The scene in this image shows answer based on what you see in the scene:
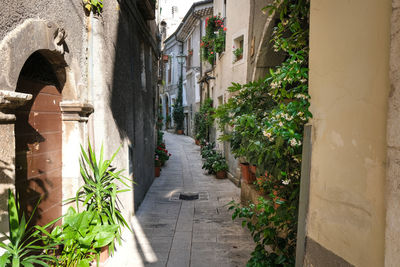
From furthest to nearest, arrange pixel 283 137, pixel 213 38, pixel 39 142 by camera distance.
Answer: pixel 213 38
pixel 39 142
pixel 283 137

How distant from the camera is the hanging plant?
9.32 meters

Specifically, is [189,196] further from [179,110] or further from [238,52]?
[179,110]

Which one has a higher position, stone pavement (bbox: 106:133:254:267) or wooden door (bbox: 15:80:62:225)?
wooden door (bbox: 15:80:62:225)

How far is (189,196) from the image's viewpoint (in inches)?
269

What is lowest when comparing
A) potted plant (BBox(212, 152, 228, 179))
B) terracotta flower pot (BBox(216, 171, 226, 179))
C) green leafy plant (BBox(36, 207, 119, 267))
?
terracotta flower pot (BBox(216, 171, 226, 179))

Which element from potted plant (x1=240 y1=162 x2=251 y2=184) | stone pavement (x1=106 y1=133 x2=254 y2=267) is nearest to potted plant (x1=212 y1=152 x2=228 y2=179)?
stone pavement (x1=106 y1=133 x2=254 y2=267)

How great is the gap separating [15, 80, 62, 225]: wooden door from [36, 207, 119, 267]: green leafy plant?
9.0 inches

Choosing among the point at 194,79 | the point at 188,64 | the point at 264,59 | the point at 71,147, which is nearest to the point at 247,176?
the point at 264,59

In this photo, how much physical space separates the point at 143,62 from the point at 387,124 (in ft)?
20.3

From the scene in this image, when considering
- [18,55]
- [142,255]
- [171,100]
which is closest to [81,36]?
[18,55]

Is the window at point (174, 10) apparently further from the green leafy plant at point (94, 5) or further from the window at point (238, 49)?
the green leafy plant at point (94, 5)

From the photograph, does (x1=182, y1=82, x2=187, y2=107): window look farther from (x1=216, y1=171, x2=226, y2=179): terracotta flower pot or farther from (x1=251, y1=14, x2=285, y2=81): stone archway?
(x1=251, y1=14, x2=285, y2=81): stone archway

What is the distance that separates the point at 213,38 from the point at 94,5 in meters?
7.62

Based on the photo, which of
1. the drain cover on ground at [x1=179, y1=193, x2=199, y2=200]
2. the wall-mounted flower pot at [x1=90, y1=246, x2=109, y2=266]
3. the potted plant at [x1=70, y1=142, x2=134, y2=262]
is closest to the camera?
the potted plant at [x1=70, y1=142, x2=134, y2=262]
